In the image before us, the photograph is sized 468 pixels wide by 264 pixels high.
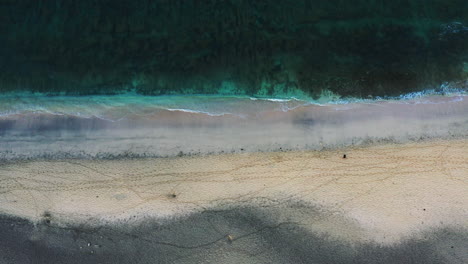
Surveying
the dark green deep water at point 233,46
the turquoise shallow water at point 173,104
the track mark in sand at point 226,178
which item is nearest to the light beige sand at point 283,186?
the track mark in sand at point 226,178

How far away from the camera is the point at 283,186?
7570 mm

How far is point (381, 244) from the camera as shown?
7.28 meters

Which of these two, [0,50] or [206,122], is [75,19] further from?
[206,122]

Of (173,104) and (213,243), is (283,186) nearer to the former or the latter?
(213,243)

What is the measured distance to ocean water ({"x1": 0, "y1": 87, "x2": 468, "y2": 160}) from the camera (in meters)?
7.99

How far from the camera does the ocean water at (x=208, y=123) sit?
7992mm

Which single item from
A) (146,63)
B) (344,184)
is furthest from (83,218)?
(344,184)

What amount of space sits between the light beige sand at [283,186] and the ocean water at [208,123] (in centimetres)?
30

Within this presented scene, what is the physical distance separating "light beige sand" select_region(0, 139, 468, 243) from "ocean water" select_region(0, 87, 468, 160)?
0.30 m

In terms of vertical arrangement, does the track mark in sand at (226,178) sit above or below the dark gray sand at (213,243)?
above

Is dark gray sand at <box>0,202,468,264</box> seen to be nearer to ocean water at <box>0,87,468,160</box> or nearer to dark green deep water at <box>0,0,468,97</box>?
ocean water at <box>0,87,468,160</box>

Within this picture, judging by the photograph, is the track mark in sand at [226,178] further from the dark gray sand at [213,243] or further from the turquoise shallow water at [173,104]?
the turquoise shallow water at [173,104]

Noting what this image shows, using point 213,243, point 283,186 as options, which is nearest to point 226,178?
point 283,186

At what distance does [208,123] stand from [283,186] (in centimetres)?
229
